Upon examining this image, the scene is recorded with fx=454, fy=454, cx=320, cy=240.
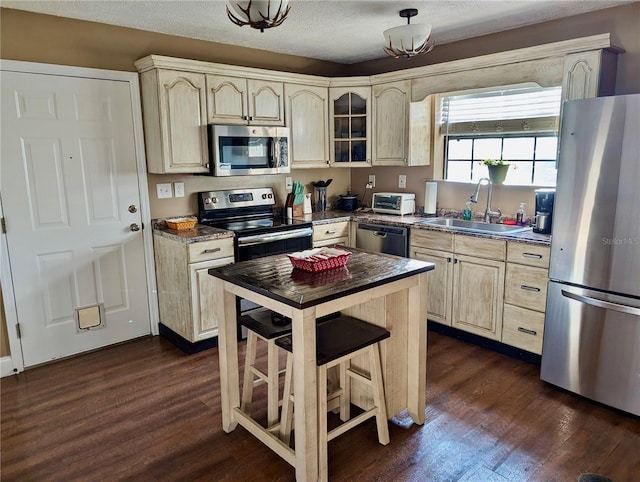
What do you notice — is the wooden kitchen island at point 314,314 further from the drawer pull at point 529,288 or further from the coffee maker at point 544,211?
the coffee maker at point 544,211

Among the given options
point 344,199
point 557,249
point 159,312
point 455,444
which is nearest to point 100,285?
point 159,312

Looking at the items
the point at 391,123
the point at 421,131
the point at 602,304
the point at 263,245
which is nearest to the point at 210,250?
the point at 263,245

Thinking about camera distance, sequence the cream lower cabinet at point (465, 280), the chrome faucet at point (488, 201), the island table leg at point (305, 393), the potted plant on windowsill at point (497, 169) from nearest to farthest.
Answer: the island table leg at point (305, 393), the cream lower cabinet at point (465, 280), the potted plant on windowsill at point (497, 169), the chrome faucet at point (488, 201)

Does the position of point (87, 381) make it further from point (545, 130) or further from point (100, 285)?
point (545, 130)

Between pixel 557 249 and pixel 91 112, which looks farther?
pixel 91 112

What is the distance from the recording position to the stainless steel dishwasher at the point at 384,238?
3.80 metres

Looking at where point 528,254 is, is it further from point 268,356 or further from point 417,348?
point 268,356

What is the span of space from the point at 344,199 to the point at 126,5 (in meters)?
2.55

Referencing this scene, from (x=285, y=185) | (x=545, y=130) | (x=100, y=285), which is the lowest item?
(x=100, y=285)

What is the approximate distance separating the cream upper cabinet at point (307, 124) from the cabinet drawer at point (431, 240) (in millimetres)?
1212

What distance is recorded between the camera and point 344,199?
465 centimetres

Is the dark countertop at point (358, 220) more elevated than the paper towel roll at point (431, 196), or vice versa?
the paper towel roll at point (431, 196)

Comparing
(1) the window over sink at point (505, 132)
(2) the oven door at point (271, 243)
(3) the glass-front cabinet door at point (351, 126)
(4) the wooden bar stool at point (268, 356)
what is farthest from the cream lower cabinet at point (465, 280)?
(4) the wooden bar stool at point (268, 356)

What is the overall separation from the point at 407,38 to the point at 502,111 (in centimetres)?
133
